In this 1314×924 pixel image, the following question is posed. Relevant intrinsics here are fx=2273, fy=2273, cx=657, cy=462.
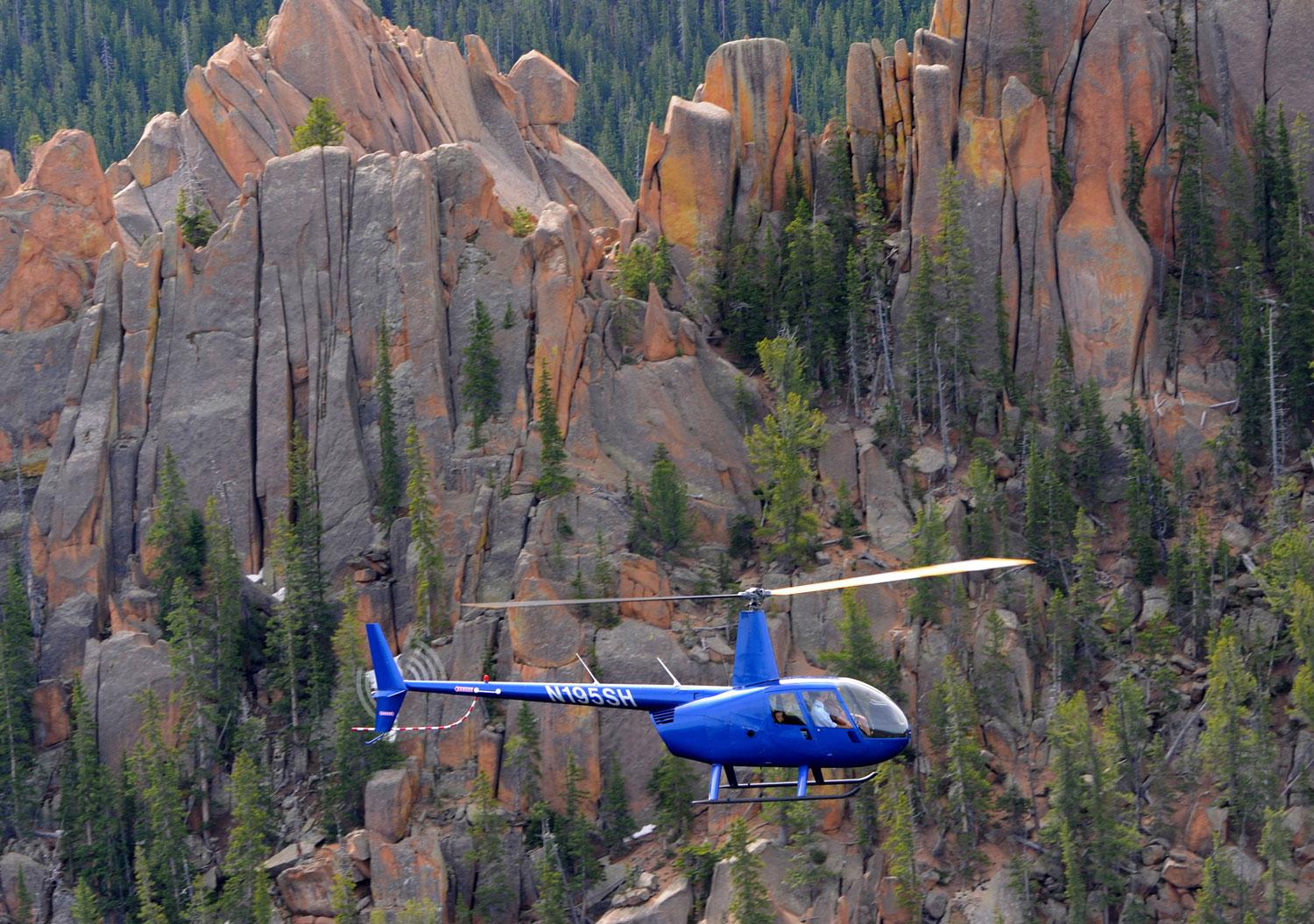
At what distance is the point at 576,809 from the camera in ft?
252

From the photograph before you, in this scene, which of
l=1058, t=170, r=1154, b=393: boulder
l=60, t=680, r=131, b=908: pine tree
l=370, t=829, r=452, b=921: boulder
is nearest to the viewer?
l=370, t=829, r=452, b=921: boulder

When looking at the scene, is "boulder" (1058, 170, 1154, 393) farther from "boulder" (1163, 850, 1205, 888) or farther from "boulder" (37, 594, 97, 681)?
"boulder" (37, 594, 97, 681)

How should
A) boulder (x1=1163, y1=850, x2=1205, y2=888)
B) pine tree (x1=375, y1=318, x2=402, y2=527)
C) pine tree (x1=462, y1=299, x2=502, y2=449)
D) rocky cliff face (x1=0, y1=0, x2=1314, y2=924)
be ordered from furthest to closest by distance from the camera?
pine tree (x1=462, y1=299, x2=502, y2=449) < pine tree (x1=375, y1=318, x2=402, y2=527) < rocky cliff face (x1=0, y1=0, x2=1314, y2=924) < boulder (x1=1163, y1=850, x2=1205, y2=888)

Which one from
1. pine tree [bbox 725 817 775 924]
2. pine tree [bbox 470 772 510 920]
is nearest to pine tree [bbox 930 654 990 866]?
pine tree [bbox 725 817 775 924]

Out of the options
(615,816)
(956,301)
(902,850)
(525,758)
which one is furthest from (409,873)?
(956,301)

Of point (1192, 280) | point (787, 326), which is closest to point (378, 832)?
point (787, 326)

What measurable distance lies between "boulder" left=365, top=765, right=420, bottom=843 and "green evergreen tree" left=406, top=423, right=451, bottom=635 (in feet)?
18.9

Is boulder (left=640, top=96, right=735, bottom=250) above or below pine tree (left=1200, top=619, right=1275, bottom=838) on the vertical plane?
above

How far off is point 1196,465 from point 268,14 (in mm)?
109407

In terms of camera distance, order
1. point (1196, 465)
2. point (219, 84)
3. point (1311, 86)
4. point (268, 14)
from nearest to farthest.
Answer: point (1196, 465), point (1311, 86), point (219, 84), point (268, 14)

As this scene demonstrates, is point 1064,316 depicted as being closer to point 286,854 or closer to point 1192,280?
point 1192,280

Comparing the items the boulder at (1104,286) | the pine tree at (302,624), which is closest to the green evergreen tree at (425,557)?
the pine tree at (302,624)

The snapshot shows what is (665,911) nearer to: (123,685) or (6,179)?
(123,685)

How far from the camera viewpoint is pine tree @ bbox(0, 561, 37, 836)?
80688 millimetres
